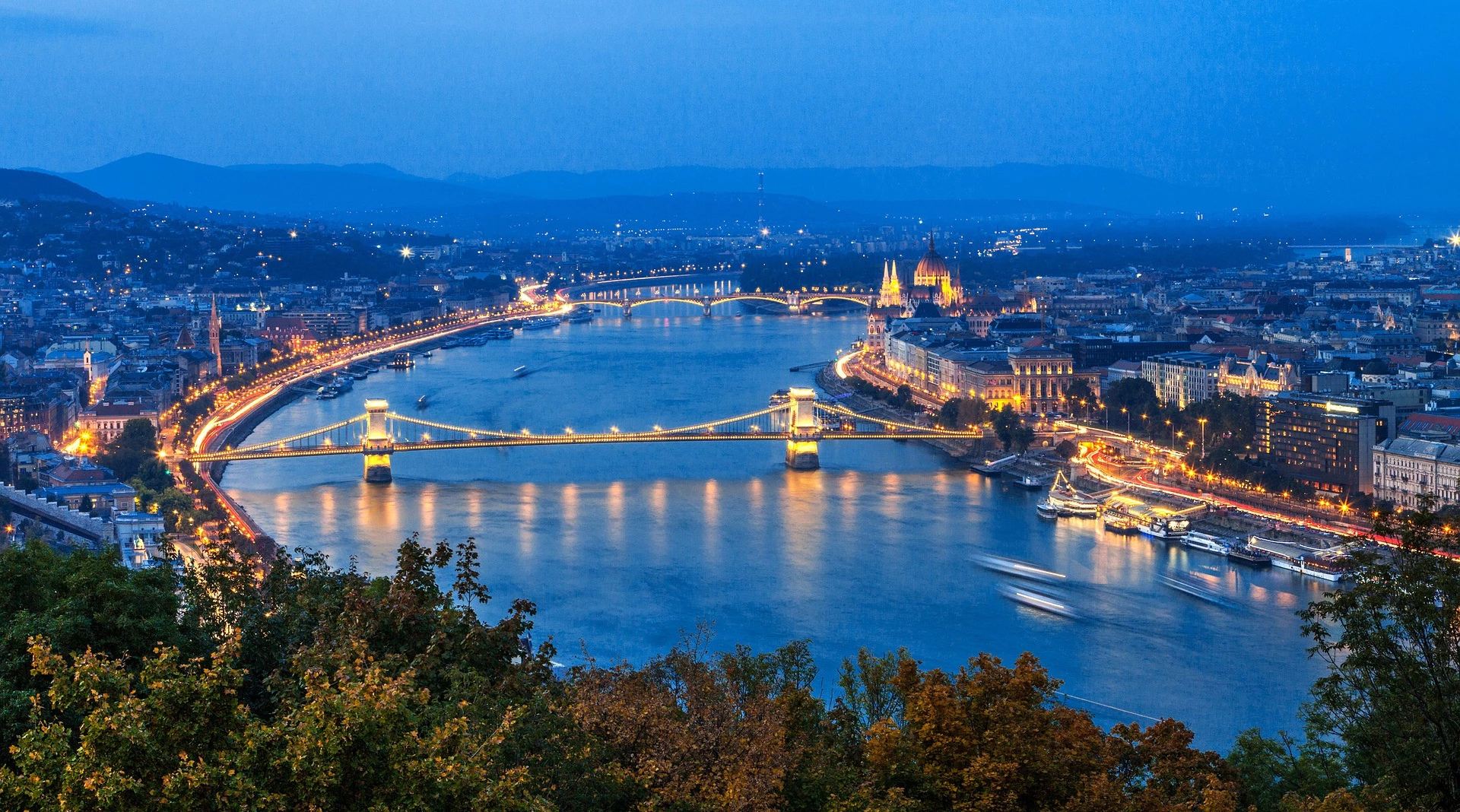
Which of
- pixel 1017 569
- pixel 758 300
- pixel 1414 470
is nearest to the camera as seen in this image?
pixel 1017 569

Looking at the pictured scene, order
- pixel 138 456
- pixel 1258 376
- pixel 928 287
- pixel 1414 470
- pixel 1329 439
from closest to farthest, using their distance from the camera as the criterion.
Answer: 1. pixel 1414 470
2. pixel 1329 439
3. pixel 138 456
4. pixel 1258 376
5. pixel 928 287

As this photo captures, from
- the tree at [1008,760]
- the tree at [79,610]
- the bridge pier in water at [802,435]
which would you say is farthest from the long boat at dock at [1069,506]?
the tree at [79,610]

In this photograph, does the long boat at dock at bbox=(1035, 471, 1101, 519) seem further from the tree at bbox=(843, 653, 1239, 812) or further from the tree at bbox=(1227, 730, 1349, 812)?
the tree at bbox=(843, 653, 1239, 812)

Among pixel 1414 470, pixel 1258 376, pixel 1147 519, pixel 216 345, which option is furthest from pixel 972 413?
pixel 216 345

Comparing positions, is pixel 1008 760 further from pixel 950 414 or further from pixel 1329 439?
pixel 950 414

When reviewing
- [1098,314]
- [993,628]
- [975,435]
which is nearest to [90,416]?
[975,435]

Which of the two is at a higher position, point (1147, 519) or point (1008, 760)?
point (1008, 760)

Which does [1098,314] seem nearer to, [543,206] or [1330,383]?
[1330,383]
